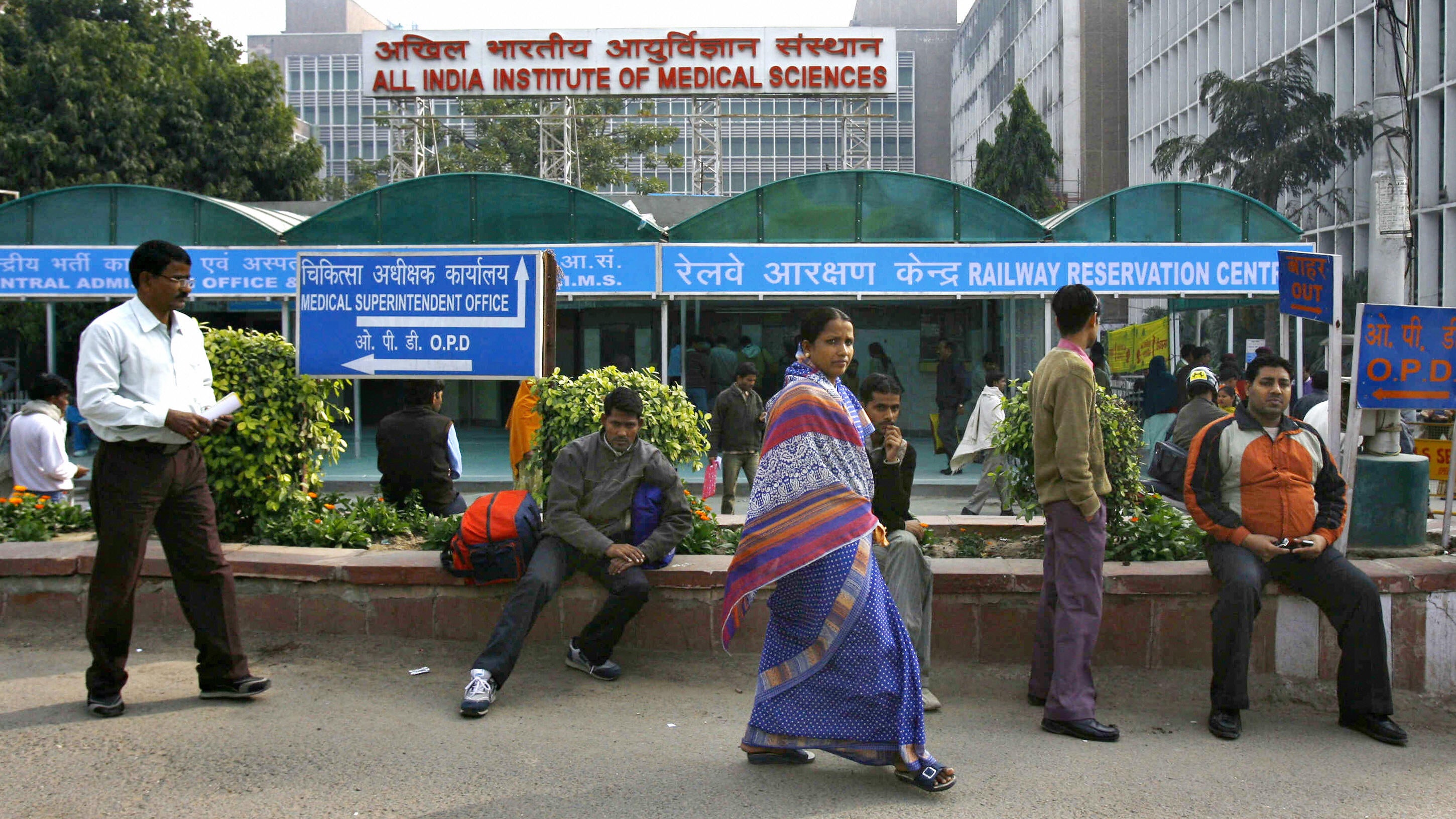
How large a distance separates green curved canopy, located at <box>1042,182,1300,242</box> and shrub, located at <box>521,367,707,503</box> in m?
8.84

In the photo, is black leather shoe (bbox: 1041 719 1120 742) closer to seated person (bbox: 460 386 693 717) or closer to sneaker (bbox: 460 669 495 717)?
seated person (bbox: 460 386 693 717)

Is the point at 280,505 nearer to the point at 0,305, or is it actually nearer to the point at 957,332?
the point at 957,332

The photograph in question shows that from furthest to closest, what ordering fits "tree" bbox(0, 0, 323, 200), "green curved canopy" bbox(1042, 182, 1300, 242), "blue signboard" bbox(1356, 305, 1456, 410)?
1. "tree" bbox(0, 0, 323, 200)
2. "green curved canopy" bbox(1042, 182, 1300, 242)
3. "blue signboard" bbox(1356, 305, 1456, 410)

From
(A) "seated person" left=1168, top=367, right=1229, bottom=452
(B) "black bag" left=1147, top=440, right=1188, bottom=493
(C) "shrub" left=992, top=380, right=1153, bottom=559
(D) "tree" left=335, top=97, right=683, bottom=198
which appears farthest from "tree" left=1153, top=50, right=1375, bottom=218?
(C) "shrub" left=992, top=380, right=1153, bottom=559

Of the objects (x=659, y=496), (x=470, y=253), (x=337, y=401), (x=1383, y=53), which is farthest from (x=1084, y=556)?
(x=337, y=401)

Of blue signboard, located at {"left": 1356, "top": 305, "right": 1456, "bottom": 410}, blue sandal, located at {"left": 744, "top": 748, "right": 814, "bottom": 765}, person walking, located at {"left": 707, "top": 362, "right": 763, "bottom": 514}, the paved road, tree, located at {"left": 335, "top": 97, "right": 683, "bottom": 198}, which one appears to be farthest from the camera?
tree, located at {"left": 335, "top": 97, "right": 683, "bottom": 198}

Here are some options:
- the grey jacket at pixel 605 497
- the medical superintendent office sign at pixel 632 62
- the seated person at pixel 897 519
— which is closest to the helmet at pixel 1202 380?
the seated person at pixel 897 519

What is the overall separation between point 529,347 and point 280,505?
160 centimetres

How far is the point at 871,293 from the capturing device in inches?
525

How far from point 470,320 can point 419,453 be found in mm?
1043

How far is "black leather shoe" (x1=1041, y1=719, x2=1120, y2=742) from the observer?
4.43 metres

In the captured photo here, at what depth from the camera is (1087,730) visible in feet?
14.6

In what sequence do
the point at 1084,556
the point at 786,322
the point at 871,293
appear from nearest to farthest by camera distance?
the point at 1084,556
the point at 871,293
the point at 786,322

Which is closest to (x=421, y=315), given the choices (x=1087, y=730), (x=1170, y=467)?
(x=1087, y=730)
